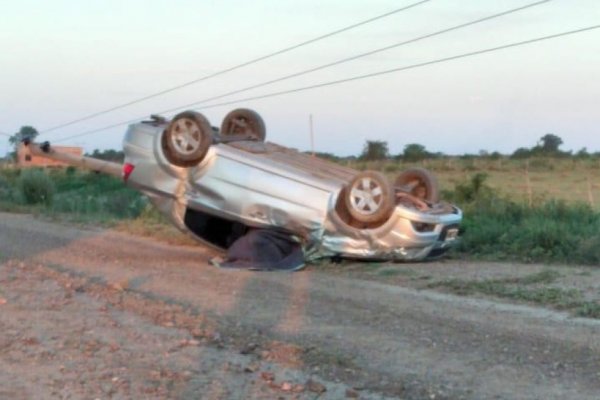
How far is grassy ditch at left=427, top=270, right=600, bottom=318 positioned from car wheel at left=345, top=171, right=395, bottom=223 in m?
1.57

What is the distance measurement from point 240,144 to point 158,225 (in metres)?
6.55

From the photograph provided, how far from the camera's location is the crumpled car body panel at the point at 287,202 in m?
14.9

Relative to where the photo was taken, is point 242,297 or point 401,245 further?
point 401,245

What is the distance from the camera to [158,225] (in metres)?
22.0

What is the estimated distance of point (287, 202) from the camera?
14938mm

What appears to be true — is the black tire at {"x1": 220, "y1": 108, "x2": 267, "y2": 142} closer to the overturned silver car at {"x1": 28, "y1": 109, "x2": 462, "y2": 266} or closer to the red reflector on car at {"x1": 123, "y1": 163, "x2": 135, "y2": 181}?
the overturned silver car at {"x1": 28, "y1": 109, "x2": 462, "y2": 266}

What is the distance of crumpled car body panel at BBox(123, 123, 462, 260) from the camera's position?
14914 mm

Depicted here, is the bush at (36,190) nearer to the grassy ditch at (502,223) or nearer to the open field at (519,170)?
the grassy ditch at (502,223)

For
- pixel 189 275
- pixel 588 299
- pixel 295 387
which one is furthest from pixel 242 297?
pixel 295 387

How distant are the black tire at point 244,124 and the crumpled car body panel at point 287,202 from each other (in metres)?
1.67

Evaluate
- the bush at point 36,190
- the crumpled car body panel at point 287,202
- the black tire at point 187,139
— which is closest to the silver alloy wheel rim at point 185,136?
the black tire at point 187,139

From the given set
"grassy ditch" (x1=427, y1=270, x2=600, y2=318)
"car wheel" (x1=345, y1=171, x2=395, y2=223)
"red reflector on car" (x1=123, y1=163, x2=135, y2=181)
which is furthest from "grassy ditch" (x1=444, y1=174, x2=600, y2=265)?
"red reflector on car" (x1=123, y1=163, x2=135, y2=181)

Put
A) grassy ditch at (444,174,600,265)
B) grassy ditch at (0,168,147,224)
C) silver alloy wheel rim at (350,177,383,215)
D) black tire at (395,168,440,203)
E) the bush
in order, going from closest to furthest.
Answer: silver alloy wheel rim at (350,177,383,215), grassy ditch at (444,174,600,265), black tire at (395,168,440,203), grassy ditch at (0,168,147,224), the bush

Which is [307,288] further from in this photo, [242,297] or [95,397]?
[95,397]
